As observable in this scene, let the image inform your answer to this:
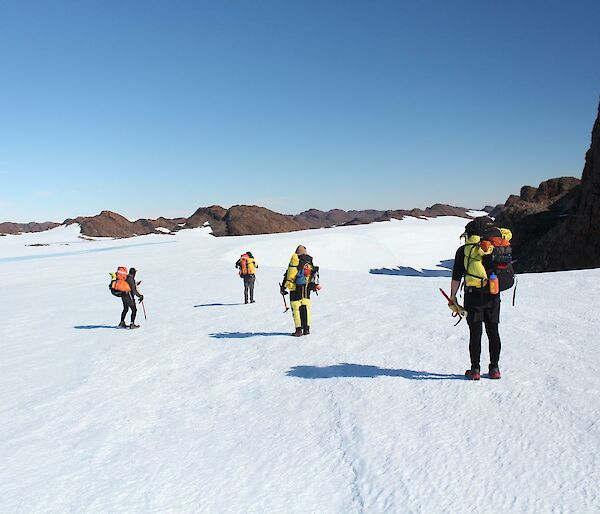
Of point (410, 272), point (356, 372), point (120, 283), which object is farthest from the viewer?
point (410, 272)

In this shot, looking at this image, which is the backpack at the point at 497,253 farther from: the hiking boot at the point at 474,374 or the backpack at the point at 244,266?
the backpack at the point at 244,266

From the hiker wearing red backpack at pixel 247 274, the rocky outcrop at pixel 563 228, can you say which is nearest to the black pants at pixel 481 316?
the hiker wearing red backpack at pixel 247 274

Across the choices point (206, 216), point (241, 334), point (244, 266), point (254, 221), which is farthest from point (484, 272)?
point (206, 216)

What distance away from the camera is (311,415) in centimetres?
502

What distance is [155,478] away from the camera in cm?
395

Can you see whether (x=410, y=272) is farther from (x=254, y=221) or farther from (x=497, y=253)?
(x=254, y=221)

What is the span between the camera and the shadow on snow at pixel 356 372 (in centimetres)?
592

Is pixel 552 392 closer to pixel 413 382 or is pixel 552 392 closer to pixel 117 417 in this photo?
pixel 413 382

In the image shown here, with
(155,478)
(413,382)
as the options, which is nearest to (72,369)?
(155,478)

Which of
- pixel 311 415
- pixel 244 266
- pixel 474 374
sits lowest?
pixel 311 415

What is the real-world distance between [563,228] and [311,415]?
135ft

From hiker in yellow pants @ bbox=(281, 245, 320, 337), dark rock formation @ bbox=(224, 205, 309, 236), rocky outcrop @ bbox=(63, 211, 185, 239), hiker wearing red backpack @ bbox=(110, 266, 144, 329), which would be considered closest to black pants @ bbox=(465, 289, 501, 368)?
hiker in yellow pants @ bbox=(281, 245, 320, 337)

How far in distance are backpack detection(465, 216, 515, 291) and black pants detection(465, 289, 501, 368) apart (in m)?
0.18

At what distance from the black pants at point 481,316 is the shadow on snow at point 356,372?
55 centimetres
